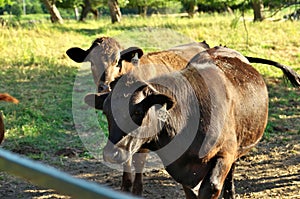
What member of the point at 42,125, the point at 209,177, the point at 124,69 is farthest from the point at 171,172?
the point at 42,125

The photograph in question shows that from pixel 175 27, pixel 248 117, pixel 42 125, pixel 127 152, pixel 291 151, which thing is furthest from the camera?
pixel 175 27

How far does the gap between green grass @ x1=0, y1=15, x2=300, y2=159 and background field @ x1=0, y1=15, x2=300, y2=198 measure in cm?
2

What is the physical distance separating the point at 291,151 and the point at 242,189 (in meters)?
1.78

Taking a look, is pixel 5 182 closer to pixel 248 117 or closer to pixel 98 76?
pixel 98 76

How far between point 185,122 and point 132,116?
1.79 feet

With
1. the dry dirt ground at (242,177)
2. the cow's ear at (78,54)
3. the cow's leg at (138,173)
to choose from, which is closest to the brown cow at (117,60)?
the cow's ear at (78,54)

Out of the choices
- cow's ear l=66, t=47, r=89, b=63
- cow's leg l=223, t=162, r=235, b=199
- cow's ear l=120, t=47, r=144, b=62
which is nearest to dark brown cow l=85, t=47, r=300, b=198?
cow's leg l=223, t=162, r=235, b=199

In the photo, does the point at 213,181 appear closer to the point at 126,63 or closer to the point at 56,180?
the point at 126,63

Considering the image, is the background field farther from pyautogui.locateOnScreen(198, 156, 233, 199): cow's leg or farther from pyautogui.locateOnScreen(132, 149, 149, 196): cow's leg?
pyautogui.locateOnScreen(198, 156, 233, 199): cow's leg

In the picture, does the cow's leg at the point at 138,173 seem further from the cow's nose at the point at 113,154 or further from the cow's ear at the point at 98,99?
the cow's nose at the point at 113,154

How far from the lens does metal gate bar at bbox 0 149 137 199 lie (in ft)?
5.26

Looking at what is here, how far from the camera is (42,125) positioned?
32.3ft

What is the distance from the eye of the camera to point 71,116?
10.7 metres

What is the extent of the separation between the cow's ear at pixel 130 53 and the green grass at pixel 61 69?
2.10 m
